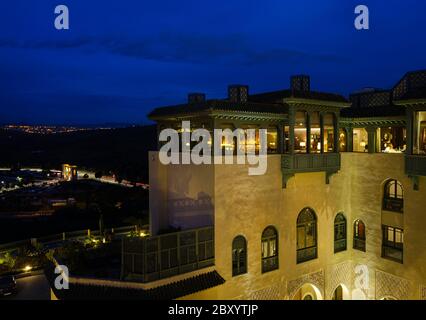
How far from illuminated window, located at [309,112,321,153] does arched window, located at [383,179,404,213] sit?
354cm

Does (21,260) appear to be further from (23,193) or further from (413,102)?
(23,193)

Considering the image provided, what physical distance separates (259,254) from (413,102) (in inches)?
→ 333

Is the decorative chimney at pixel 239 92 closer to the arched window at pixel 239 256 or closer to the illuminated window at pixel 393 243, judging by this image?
the arched window at pixel 239 256

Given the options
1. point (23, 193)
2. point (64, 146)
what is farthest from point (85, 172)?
point (64, 146)

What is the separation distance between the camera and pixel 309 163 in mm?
16203

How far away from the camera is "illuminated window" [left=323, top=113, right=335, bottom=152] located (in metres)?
17.7

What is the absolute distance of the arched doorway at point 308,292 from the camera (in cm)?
1744

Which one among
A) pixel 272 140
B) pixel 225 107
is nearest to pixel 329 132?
pixel 272 140

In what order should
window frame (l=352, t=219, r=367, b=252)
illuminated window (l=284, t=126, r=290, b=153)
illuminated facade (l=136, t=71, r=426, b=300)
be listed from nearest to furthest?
illuminated facade (l=136, t=71, r=426, b=300) → illuminated window (l=284, t=126, r=290, b=153) → window frame (l=352, t=219, r=367, b=252)

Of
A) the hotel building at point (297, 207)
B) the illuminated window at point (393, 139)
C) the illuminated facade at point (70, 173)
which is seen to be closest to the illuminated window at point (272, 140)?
the hotel building at point (297, 207)

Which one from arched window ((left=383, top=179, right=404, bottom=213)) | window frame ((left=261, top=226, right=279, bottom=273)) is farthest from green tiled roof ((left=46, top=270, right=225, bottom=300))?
arched window ((left=383, top=179, right=404, bottom=213))

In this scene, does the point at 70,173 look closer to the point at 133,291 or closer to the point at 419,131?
the point at 133,291

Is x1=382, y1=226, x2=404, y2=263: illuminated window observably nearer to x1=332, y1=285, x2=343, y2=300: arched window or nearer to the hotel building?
the hotel building

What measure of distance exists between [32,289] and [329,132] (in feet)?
60.8
